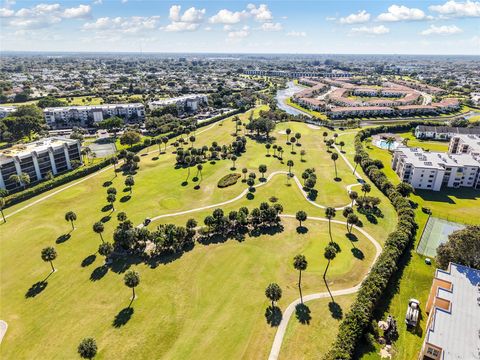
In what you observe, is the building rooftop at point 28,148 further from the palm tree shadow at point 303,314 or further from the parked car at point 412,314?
the parked car at point 412,314

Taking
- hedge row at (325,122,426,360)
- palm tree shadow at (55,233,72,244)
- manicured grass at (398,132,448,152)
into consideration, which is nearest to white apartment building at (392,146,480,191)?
hedge row at (325,122,426,360)

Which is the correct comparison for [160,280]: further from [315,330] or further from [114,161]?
[114,161]

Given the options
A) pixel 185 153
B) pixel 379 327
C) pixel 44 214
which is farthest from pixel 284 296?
pixel 185 153

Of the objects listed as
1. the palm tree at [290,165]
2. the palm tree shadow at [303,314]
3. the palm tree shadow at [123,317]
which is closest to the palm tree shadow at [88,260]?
the palm tree shadow at [123,317]

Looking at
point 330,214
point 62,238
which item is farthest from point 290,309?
point 62,238

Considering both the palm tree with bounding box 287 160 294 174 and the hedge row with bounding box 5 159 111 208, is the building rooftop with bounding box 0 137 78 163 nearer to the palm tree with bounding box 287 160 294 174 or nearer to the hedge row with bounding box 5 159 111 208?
the hedge row with bounding box 5 159 111 208

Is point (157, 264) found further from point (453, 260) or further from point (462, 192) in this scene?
point (462, 192)
